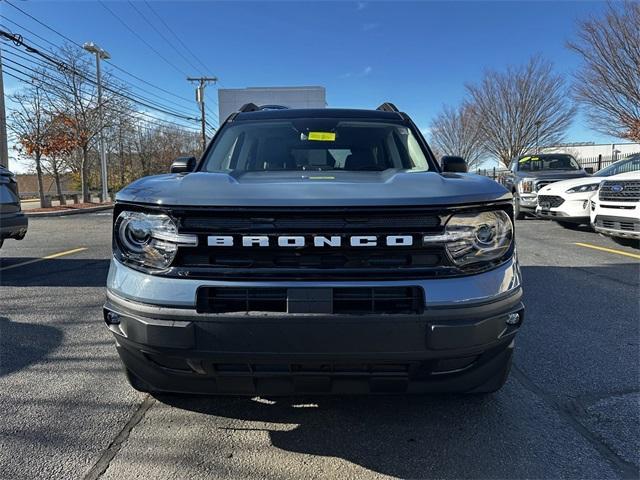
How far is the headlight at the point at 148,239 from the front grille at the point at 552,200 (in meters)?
9.61

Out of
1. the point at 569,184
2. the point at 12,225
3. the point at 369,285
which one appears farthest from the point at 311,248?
the point at 569,184

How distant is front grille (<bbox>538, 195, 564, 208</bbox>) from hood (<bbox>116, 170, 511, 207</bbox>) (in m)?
8.59

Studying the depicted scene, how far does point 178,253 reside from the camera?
2070mm

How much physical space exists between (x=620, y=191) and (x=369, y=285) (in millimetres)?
7036

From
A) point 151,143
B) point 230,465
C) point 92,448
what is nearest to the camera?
point 230,465

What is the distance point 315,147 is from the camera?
354cm

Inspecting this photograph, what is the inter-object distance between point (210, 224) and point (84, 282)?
4838mm

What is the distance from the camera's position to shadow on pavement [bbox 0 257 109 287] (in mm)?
6039

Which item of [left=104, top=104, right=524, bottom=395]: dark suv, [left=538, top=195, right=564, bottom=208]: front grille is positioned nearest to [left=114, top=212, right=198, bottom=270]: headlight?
[left=104, top=104, right=524, bottom=395]: dark suv

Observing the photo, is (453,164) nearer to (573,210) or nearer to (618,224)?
(618,224)

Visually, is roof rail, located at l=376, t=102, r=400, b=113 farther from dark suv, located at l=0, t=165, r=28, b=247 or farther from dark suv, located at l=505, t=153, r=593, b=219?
dark suv, located at l=505, t=153, r=593, b=219

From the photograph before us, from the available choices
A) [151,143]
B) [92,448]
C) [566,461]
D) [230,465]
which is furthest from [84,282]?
[151,143]

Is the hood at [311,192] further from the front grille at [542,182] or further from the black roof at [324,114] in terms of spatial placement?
the front grille at [542,182]

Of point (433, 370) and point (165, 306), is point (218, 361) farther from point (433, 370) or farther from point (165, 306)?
point (433, 370)
